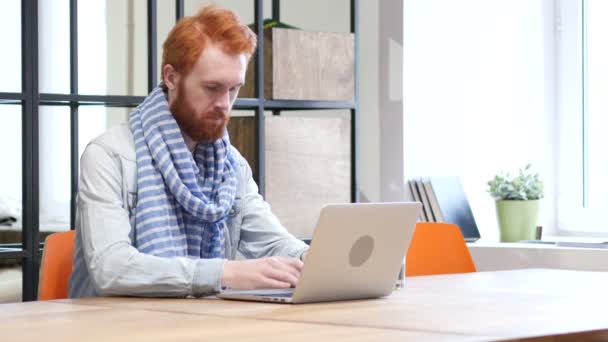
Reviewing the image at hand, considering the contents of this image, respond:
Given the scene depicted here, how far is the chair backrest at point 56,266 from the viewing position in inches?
86.5

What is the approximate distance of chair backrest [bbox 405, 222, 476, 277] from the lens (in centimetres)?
283

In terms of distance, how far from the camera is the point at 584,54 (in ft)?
14.7

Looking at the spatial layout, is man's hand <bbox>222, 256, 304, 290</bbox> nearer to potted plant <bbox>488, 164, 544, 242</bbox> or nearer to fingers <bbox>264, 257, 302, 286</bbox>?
fingers <bbox>264, 257, 302, 286</bbox>

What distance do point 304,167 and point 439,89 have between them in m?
0.92

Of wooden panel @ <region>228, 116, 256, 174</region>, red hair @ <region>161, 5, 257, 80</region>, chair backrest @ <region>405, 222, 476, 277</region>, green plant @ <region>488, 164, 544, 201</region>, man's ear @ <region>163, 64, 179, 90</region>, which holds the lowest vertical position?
chair backrest @ <region>405, 222, 476, 277</region>

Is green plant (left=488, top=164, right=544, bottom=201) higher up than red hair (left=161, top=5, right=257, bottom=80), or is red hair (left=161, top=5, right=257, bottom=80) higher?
red hair (left=161, top=5, right=257, bottom=80)

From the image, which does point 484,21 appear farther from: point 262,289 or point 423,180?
point 262,289

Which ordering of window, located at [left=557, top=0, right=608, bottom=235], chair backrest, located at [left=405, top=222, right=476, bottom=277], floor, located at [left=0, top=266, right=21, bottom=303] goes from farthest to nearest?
window, located at [left=557, top=0, right=608, bottom=235]
floor, located at [left=0, top=266, right=21, bottom=303]
chair backrest, located at [left=405, top=222, right=476, bottom=277]

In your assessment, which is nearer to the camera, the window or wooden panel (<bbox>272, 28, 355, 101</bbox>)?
wooden panel (<bbox>272, 28, 355, 101</bbox>)

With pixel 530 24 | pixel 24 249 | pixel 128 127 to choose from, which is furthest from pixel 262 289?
pixel 530 24

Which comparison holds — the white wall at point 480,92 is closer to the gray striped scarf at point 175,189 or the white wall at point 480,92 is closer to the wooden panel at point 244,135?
the wooden panel at point 244,135

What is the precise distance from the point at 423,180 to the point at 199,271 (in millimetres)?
2103

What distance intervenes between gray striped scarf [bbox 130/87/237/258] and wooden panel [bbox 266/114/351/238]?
898 mm

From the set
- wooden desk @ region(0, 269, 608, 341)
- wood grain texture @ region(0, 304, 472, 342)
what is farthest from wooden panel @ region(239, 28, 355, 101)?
wood grain texture @ region(0, 304, 472, 342)
